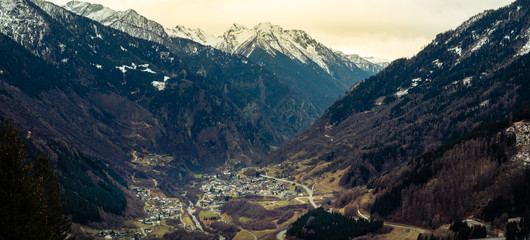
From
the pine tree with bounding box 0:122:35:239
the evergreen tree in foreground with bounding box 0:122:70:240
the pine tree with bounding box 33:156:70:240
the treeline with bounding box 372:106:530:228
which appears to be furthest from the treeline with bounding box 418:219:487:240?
the pine tree with bounding box 0:122:35:239

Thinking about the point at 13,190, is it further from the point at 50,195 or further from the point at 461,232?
the point at 461,232

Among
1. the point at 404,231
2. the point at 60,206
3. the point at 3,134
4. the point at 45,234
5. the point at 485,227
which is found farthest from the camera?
the point at 404,231

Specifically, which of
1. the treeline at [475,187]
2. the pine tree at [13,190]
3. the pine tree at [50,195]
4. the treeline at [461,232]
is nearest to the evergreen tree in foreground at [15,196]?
the pine tree at [13,190]

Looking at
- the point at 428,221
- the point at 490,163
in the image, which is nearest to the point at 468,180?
the point at 490,163

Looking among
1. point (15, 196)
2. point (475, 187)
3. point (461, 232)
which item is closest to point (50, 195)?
point (15, 196)

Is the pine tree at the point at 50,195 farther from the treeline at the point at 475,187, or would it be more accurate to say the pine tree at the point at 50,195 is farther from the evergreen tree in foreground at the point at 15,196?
the treeline at the point at 475,187

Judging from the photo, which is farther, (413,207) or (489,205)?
(413,207)

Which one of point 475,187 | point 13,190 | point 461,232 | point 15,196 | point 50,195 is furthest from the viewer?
point 475,187

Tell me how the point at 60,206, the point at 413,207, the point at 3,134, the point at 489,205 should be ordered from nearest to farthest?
the point at 3,134 → the point at 60,206 → the point at 489,205 → the point at 413,207

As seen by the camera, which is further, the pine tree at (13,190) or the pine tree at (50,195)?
the pine tree at (50,195)

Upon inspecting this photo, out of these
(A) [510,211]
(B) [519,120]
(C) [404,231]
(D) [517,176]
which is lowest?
(C) [404,231]

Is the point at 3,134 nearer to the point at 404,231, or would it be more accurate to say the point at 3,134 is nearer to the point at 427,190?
the point at 404,231
